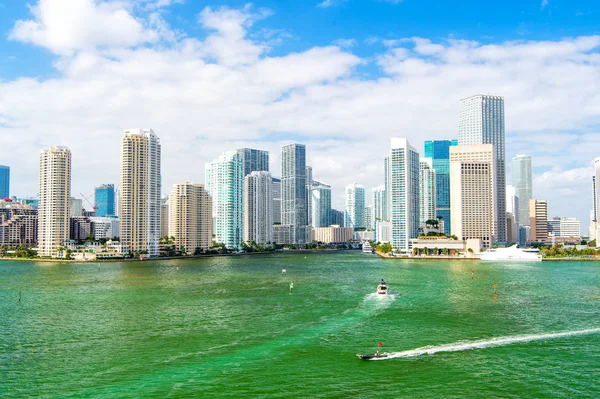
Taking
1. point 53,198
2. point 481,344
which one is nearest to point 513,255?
point 481,344

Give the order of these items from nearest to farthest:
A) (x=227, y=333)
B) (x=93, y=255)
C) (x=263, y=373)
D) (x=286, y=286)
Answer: (x=263, y=373)
(x=227, y=333)
(x=286, y=286)
(x=93, y=255)

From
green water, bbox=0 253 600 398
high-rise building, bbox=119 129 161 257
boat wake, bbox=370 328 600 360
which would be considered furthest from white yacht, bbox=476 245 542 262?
boat wake, bbox=370 328 600 360

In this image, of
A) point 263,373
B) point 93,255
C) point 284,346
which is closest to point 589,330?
point 284,346

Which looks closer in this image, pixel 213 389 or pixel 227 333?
pixel 213 389

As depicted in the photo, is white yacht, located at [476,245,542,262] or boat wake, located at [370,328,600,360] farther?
white yacht, located at [476,245,542,262]

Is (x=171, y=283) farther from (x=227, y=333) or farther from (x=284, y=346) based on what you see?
(x=284, y=346)

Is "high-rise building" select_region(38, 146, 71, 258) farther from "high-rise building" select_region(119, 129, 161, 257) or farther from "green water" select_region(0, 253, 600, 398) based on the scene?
"green water" select_region(0, 253, 600, 398)

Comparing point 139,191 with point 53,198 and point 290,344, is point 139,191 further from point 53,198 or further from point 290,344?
point 290,344
